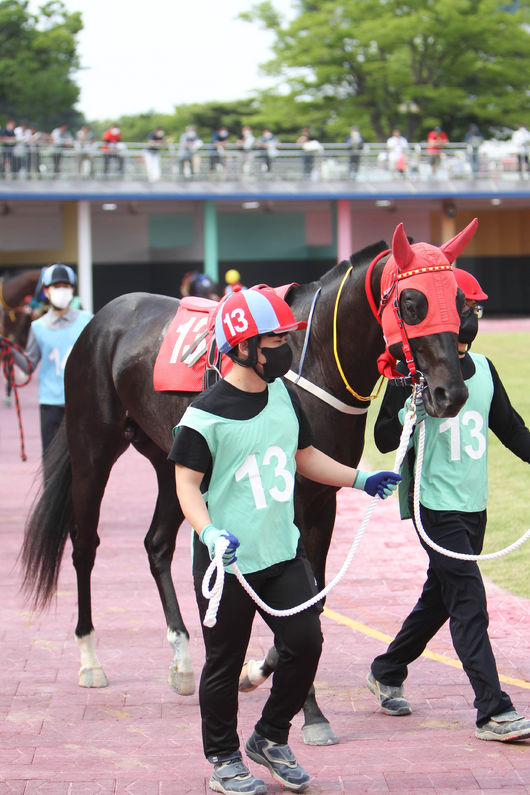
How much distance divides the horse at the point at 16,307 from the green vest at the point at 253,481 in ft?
45.0

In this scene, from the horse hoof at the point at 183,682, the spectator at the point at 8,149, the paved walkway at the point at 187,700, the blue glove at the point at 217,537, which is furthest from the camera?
the spectator at the point at 8,149

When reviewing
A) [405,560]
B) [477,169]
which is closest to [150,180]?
[477,169]

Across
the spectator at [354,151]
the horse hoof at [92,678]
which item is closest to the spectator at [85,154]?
the spectator at [354,151]

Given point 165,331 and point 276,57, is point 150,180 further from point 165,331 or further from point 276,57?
point 165,331

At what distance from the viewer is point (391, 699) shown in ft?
15.1

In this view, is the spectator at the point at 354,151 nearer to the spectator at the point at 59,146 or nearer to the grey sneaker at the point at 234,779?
the spectator at the point at 59,146

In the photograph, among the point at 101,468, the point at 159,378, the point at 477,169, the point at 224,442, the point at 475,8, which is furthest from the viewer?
the point at 475,8

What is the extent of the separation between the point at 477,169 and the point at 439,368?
31.7 meters

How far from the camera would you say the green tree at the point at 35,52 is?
1790 inches

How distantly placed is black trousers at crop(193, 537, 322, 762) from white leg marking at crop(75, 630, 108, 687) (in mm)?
1427

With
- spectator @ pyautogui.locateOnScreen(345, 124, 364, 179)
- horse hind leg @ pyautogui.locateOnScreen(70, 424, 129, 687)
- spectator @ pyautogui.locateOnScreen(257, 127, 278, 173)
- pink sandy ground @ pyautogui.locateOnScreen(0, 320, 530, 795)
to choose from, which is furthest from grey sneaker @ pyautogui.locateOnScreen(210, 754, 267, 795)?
spectator @ pyautogui.locateOnScreen(345, 124, 364, 179)

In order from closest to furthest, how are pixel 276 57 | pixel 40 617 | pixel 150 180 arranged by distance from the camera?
pixel 40 617, pixel 150 180, pixel 276 57

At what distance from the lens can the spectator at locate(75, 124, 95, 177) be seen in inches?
1180

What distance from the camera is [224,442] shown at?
363 centimetres
